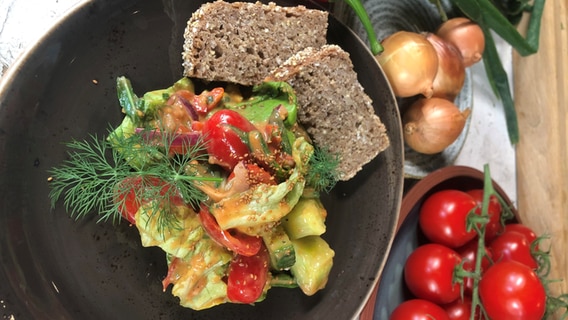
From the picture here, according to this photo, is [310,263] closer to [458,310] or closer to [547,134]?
[458,310]

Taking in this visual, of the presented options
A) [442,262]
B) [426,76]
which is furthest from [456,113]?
[442,262]

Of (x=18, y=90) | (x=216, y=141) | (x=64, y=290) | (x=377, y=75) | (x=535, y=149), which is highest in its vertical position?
(x=18, y=90)

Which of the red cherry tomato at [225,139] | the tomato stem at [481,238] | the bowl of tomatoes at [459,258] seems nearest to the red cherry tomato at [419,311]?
the bowl of tomatoes at [459,258]

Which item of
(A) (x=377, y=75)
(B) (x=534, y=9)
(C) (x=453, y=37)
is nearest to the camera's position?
(A) (x=377, y=75)

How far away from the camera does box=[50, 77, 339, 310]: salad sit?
127 centimetres

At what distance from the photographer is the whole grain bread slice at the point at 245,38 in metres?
1.40

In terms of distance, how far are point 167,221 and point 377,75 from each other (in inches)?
33.5

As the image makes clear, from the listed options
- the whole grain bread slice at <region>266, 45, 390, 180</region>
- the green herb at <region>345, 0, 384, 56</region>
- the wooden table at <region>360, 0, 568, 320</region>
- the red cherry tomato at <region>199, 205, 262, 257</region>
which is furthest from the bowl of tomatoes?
the red cherry tomato at <region>199, 205, 262, 257</region>

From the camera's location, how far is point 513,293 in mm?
1728

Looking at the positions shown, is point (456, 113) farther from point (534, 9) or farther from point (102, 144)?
point (102, 144)

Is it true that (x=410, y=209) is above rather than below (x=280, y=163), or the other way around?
below

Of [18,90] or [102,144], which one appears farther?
[102,144]

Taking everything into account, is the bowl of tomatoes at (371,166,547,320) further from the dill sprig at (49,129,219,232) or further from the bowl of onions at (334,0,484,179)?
the dill sprig at (49,129,219,232)

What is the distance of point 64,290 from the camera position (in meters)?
1.29
